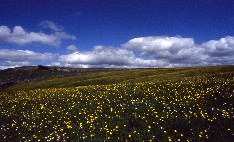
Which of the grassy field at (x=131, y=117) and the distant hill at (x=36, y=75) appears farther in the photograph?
the distant hill at (x=36, y=75)

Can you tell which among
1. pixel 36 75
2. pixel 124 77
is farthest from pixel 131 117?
pixel 36 75

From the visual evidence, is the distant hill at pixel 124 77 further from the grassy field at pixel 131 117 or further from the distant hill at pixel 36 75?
the distant hill at pixel 36 75

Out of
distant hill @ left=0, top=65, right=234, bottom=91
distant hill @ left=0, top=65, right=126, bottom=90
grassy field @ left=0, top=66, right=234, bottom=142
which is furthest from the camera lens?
distant hill @ left=0, top=65, right=126, bottom=90

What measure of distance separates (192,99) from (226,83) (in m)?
5.86

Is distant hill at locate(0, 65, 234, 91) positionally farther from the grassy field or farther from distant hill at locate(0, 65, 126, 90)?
distant hill at locate(0, 65, 126, 90)

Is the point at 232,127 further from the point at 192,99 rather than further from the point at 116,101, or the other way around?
the point at 116,101

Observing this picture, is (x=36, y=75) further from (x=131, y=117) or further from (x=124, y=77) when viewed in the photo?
(x=131, y=117)

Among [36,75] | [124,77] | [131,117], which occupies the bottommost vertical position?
[36,75]

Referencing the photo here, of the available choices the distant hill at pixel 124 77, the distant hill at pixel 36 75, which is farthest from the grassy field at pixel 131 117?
the distant hill at pixel 36 75

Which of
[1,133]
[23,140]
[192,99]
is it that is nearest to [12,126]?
[1,133]

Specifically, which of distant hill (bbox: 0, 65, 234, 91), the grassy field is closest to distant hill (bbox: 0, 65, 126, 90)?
distant hill (bbox: 0, 65, 234, 91)

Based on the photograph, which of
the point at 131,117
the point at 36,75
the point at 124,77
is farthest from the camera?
the point at 36,75

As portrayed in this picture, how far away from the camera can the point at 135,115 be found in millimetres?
15086

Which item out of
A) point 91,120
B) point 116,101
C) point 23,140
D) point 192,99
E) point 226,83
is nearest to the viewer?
point 23,140
